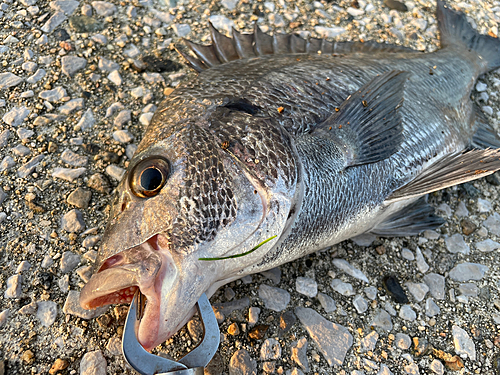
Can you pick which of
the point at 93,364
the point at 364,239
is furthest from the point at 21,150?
the point at 364,239

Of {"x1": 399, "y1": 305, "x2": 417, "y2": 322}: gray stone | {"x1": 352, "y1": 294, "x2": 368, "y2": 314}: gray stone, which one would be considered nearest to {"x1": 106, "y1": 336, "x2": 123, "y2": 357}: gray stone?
{"x1": 352, "y1": 294, "x2": 368, "y2": 314}: gray stone

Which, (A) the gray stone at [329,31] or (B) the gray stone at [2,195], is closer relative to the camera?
(B) the gray stone at [2,195]

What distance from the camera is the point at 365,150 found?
2.08 metres

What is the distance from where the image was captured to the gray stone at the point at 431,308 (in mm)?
2320

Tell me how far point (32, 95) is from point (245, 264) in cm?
203

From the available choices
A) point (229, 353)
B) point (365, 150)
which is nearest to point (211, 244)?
point (229, 353)

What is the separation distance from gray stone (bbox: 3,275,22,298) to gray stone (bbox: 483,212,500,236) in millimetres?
3223

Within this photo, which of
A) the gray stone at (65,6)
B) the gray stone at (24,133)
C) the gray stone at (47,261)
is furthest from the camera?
the gray stone at (65,6)

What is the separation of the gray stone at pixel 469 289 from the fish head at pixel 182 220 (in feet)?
5.20

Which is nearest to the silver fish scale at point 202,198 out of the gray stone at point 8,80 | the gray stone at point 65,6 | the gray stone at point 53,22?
the gray stone at point 8,80

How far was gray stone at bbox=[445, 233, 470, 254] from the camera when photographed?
2625mm

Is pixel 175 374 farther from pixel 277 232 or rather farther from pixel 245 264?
pixel 277 232

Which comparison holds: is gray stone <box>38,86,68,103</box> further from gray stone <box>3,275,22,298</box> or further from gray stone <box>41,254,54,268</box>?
gray stone <box>3,275,22,298</box>

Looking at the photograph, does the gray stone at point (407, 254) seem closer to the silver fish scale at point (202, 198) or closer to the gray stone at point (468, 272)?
the gray stone at point (468, 272)
